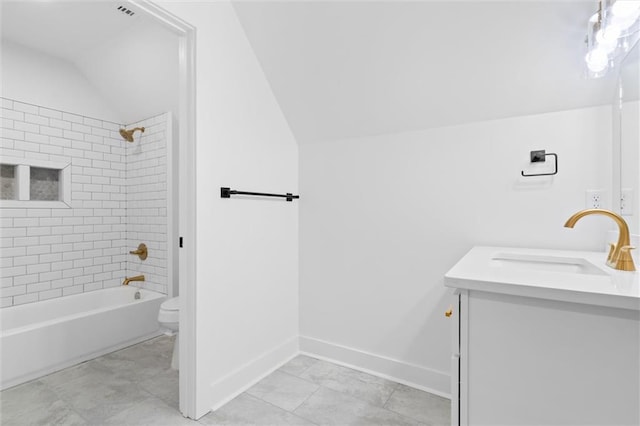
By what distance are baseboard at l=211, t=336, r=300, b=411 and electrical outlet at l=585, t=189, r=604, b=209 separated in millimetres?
2018

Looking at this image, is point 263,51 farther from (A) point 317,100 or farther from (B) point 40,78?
(B) point 40,78

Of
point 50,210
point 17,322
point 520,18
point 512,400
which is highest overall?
point 520,18

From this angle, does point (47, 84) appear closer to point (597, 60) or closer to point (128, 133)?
point (128, 133)

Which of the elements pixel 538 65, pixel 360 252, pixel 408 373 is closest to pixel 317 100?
pixel 360 252

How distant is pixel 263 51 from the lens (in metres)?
2.04

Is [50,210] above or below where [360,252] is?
above

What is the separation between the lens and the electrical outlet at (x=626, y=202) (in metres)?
1.30

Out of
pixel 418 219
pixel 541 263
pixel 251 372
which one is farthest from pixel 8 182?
pixel 541 263

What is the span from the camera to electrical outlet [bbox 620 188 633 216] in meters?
1.30

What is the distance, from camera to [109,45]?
256 centimetres

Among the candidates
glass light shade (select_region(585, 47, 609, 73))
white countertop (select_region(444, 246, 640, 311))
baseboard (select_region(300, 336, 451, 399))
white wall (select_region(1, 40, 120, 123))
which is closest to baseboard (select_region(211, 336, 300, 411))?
baseboard (select_region(300, 336, 451, 399))

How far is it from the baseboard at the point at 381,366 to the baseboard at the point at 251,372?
0.50 feet

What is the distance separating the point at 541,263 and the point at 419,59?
120 cm

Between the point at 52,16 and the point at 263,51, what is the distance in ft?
5.15
